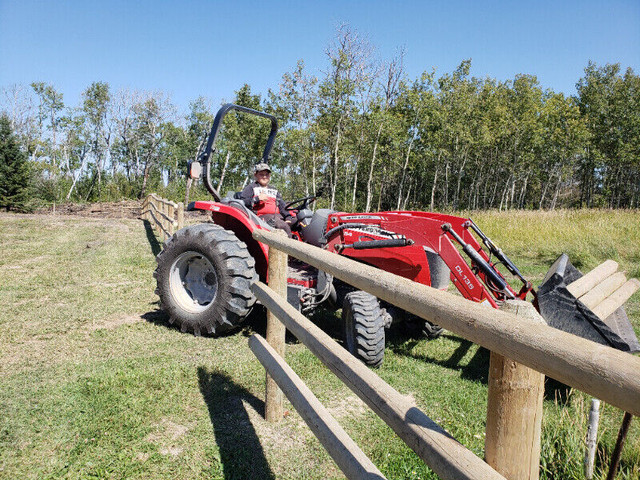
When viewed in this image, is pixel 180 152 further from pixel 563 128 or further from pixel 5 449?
pixel 5 449

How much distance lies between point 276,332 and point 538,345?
2200 millimetres

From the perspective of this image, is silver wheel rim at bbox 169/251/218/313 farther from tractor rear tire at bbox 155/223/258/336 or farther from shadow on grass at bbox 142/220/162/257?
shadow on grass at bbox 142/220/162/257

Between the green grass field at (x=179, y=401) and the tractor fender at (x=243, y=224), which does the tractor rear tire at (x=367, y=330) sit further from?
the tractor fender at (x=243, y=224)

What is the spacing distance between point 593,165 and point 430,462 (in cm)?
4721

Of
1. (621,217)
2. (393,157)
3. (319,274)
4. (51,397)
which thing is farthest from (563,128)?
(51,397)

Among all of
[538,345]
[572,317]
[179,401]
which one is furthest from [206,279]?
[538,345]

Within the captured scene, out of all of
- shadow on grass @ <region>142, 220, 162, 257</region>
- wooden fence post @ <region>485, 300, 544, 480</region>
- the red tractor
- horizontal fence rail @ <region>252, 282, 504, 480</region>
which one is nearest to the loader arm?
the red tractor

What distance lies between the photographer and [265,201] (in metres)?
5.12

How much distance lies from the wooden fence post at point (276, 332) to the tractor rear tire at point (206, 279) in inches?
42.5

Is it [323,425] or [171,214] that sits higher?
[171,214]

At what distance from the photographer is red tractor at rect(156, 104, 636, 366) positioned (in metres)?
3.82

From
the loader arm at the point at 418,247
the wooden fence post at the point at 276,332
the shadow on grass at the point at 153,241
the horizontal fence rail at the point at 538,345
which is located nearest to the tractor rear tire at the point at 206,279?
the loader arm at the point at 418,247

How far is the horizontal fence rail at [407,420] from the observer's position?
3.60ft

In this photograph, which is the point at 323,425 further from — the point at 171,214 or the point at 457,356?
the point at 171,214
